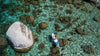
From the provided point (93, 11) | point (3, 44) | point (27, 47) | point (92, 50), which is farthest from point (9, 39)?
point (93, 11)

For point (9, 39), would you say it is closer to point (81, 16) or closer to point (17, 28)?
point (17, 28)

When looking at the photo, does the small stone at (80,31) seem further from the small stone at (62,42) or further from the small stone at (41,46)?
the small stone at (41,46)

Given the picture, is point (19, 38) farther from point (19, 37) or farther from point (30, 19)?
point (30, 19)

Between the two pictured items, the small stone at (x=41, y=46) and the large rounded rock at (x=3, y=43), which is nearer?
the large rounded rock at (x=3, y=43)

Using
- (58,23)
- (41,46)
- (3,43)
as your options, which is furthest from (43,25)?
(3,43)

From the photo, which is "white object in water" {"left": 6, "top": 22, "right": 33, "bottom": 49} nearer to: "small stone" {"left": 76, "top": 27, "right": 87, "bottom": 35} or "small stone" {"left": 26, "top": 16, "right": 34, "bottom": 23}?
"small stone" {"left": 26, "top": 16, "right": 34, "bottom": 23}

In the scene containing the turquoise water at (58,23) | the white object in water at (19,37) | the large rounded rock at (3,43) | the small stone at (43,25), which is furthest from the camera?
the small stone at (43,25)

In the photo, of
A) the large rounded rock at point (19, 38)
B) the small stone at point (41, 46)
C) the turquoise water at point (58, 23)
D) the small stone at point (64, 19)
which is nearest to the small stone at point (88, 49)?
the turquoise water at point (58, 23)
